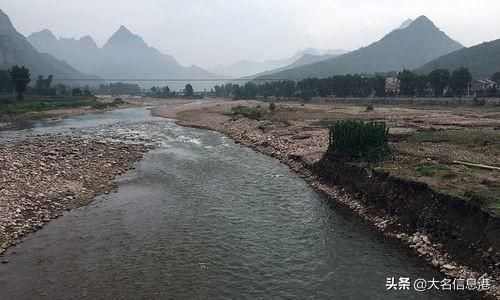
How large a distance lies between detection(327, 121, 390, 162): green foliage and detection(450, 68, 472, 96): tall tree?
3054 inches

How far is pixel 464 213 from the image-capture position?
64.4ft

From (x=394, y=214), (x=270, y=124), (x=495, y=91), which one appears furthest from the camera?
(x=495, y=91)

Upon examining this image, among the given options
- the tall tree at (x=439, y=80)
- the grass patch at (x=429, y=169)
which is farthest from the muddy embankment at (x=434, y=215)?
the tall tree at (x=439, y=80)

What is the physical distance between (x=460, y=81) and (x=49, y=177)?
95341 millimetres

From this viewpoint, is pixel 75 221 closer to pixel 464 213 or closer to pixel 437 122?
pixel 464 213

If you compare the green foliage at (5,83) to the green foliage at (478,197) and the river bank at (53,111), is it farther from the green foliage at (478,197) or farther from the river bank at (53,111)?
the green foliage at (478,197)

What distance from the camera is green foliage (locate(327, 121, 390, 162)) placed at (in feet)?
104

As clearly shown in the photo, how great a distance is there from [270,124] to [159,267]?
154 feet

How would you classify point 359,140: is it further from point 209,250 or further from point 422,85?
point 422,85

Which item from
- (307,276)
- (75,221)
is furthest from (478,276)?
(75,221)

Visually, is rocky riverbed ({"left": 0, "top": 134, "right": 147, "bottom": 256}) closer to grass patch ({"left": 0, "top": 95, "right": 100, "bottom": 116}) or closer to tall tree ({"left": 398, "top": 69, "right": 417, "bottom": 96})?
grass patch ({"left": 0, "top": 95, "right": 100, "bottom": 116})

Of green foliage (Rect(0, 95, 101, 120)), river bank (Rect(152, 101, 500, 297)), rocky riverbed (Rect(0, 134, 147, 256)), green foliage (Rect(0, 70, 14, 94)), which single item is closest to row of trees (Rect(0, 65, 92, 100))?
green foliage (Rect(0, 70, 14, 94))

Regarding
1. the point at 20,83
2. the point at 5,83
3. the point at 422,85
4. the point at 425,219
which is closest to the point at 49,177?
the point at 425,219

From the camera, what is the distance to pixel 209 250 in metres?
21.0
